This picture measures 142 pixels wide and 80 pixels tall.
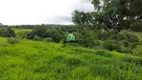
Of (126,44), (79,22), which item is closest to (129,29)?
Result: (79,22)

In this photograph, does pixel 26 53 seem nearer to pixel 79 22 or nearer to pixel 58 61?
pixel 58 61

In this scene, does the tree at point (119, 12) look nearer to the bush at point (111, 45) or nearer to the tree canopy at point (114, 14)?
the tree canopy at point (114, 14)

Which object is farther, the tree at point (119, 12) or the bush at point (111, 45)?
the bush at point (111, 45)

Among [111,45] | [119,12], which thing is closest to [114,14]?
[119,12]

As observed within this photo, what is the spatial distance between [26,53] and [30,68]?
236 centimetres

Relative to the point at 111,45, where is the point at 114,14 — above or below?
above

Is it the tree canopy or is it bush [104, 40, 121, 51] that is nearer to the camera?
the tree canopy

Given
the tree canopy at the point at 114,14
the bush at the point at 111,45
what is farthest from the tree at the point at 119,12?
the bush at the point at 111,45

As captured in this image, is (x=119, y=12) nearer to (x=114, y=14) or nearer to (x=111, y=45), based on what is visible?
(x=114, y=14)

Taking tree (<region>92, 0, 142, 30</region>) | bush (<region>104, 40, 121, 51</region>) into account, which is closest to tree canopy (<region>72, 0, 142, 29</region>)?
tree (<region>92, 0, 142, 30</region>)

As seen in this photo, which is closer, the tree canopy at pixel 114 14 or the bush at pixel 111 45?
the tree canopy at pixel 114 14

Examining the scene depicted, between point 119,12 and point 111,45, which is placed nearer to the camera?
point 119,12

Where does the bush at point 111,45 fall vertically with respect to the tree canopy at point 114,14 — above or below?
below

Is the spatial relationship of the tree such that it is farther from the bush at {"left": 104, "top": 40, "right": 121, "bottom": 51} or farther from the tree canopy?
the bush at {"left": 104, "top": 40, "right": 121, "bottom": 51}
